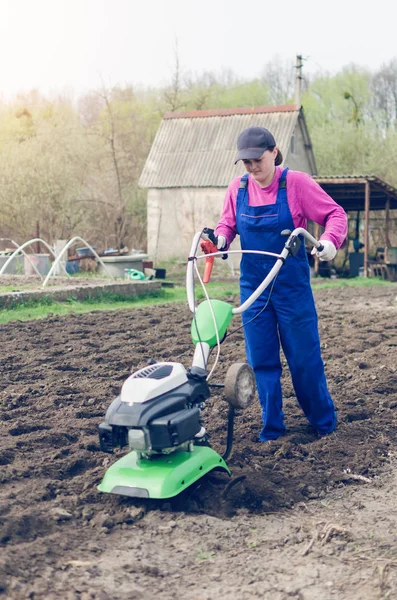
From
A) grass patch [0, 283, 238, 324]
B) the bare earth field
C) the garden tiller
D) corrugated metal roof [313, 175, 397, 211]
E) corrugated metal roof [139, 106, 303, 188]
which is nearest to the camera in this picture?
the bare earth field

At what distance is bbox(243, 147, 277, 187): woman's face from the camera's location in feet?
15.3

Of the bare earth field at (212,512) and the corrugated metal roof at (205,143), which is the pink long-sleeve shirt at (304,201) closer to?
the bare earth field at (212,512)

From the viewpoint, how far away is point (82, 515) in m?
3.85

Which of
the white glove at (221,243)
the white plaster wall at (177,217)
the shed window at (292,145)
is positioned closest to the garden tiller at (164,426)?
the white glove at (221,243)

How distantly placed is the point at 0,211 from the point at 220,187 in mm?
7421

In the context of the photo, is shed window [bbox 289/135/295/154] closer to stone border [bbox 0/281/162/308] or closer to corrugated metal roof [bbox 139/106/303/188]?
corrugated metal roof [bbox 139/106/303/188]

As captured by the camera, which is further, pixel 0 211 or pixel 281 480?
pixel 0 211

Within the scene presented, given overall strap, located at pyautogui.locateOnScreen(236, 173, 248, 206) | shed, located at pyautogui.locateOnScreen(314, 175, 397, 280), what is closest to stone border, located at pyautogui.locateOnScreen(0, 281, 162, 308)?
overall strap, located at pyautogui.locateOnScreen(236, 173, 248, 206)

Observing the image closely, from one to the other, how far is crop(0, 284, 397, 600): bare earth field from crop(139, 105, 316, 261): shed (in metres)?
18.9

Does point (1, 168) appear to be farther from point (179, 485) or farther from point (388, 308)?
point (179, 485)

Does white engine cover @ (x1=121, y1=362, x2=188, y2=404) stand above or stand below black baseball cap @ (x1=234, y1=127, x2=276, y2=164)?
below

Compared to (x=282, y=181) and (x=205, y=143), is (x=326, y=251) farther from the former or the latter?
(x=205, y=143)

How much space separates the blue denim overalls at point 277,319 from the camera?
15.8 ft

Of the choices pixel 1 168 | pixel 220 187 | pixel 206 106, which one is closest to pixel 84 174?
pixel 1 168
